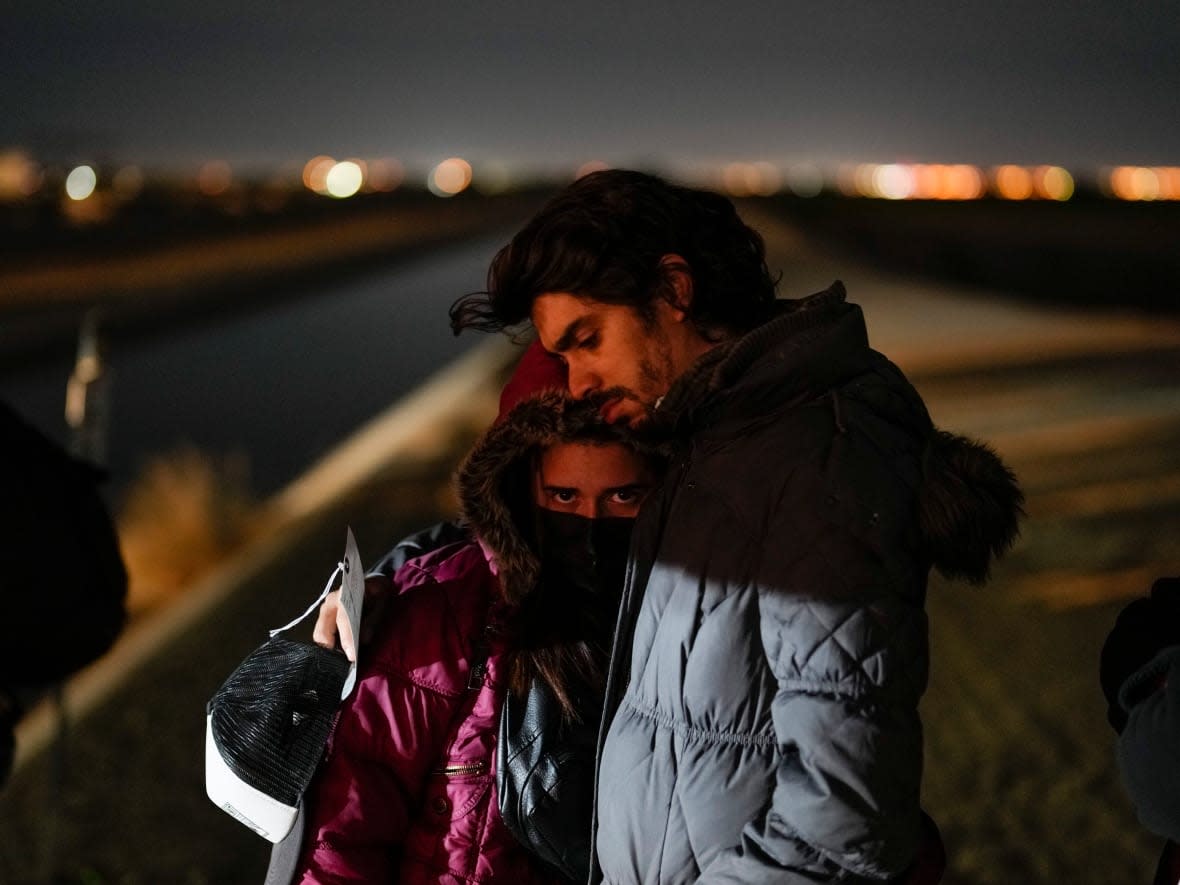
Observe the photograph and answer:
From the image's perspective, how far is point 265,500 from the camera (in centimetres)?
1206

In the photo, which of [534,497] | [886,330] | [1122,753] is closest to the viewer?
[1122,753]

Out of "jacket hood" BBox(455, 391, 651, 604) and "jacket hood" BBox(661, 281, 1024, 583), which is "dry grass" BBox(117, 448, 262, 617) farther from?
"jacket hood" BBox(661, 281, 1024, 583)

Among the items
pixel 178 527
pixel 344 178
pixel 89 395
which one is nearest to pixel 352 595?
pixel 89 395

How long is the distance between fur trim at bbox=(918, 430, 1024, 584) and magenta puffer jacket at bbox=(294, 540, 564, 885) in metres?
0.76

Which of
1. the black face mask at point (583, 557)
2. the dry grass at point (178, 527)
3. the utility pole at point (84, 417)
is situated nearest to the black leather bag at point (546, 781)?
the black face mask at point (583, 557)

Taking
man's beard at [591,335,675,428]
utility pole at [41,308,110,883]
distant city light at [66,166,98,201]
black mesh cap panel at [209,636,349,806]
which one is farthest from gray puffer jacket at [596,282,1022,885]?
distant city light at [66,166,98,201]

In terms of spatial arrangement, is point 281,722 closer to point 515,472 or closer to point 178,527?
point 515,472

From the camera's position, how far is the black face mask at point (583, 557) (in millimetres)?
2492

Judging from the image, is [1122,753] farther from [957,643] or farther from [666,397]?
[957,643]

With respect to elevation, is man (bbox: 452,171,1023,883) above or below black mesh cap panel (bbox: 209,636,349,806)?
above

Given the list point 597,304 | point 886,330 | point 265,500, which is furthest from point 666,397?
point 886,330

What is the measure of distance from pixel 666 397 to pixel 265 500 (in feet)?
33.4

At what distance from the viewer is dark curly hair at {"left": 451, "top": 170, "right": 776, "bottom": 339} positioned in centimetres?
235

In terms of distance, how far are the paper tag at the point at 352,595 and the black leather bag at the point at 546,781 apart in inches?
10.0
